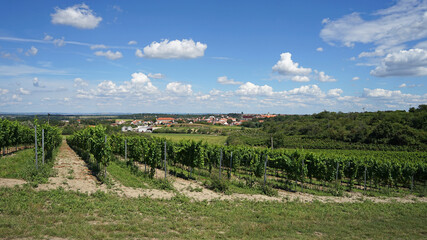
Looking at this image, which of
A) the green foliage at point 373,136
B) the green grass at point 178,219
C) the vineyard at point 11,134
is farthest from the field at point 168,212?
the green foliage at point 373,136

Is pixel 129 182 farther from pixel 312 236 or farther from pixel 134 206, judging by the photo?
pixel 312 236

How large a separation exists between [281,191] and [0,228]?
15.0 m

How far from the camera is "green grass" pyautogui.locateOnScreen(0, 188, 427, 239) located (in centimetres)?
694

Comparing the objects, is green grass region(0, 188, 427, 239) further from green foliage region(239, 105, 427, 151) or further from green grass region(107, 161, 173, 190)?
green foliage region(239, 105, 427, 151)

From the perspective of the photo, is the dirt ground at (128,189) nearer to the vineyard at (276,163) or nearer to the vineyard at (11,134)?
the vineyard at (276,163)

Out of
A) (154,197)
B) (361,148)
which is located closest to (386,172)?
(154,197)

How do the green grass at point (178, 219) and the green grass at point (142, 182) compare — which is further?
the green grass at point (142, 182)

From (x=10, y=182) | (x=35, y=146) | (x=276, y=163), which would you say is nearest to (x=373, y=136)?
(x=276, y=163)

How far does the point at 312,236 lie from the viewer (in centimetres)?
765

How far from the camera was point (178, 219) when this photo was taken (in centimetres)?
859

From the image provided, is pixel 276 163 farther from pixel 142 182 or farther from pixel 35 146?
pixel 35 146

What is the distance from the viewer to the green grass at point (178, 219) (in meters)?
6.94

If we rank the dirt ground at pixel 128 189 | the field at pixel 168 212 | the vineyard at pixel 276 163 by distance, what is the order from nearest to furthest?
the field at pixel 168 212 < the dirt ground at pixel 128 189 < the vineyard at pixel 276 163

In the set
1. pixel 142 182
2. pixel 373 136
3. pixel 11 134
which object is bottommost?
pixel 373 136
